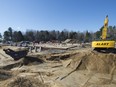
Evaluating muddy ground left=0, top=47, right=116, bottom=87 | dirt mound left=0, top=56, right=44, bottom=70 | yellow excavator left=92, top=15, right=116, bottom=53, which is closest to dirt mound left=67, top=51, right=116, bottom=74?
muddy ground left=0, top=47, right=116, bottom=87

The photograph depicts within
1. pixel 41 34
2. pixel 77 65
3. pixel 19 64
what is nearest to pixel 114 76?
pixel 77 65

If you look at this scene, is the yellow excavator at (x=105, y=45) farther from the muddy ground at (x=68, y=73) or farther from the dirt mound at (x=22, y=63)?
the dirt mound at (x=22, y=63)

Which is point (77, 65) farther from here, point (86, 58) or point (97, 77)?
point (97, 77)

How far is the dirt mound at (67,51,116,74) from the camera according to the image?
13.7 metres

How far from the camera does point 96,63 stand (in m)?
14.3

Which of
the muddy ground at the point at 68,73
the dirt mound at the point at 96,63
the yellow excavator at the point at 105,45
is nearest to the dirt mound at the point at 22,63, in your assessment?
the muddy ground at the point at 68,73

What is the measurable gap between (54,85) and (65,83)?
83cm

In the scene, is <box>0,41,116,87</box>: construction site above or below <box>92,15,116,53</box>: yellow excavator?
below

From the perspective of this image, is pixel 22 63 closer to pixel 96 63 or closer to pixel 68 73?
pixel 68 73

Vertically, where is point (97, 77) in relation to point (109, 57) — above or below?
below

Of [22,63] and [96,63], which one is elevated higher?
[96,63]

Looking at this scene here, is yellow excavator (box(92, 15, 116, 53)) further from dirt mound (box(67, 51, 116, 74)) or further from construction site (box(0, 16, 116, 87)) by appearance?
dirt mound (box(67, 51, 116, 74))

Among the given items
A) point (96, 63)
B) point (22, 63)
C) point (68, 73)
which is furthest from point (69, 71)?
point (22, 63)

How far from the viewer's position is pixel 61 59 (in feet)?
61.9
